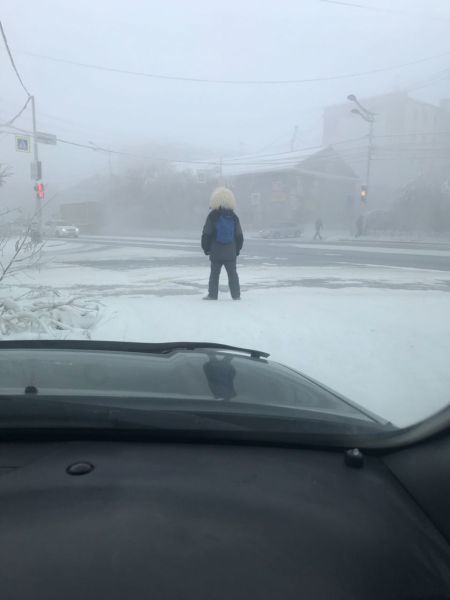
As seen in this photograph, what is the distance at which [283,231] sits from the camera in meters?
35.8

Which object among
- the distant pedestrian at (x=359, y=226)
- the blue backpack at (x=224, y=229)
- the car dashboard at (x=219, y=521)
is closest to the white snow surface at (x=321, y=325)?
the blue backpack at (x=224, y=229)

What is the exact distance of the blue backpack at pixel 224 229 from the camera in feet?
29.8

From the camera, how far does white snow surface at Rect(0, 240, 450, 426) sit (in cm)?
537

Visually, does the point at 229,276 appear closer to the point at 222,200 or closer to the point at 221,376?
the point at 222,200

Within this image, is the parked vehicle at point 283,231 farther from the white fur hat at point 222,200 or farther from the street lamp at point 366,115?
the white fur hat at point 222,200

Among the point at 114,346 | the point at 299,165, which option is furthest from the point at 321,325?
the point at 299,165

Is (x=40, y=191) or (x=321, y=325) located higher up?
(x=40, y=191)

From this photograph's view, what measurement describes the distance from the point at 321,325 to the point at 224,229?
8.13 feet

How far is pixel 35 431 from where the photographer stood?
184cm

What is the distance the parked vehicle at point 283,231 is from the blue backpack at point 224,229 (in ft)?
82.5

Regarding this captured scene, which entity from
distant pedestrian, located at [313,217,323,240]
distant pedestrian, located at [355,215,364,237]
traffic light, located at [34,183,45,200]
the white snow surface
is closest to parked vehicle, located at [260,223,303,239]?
distant pedestrian, located at [313,217,323,240]

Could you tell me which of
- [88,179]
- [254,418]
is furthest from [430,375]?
[88,179]

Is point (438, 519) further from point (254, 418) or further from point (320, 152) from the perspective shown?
point (320, 152)

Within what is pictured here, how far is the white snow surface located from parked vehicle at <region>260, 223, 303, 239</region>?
70.0 ft
